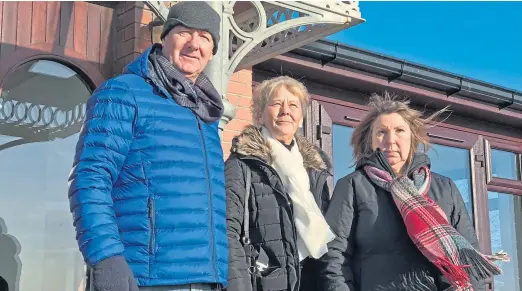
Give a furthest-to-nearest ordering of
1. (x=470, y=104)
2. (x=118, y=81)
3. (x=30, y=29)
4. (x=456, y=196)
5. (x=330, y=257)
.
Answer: (x=470, y=104)
(x=30, y=29)
(x=456, y=196)
(x=330, y=257)
(x=118, y=81)

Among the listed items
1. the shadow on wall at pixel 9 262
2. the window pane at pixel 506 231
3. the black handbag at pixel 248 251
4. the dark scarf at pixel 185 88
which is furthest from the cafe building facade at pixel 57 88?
the window pane at pixel 506 231

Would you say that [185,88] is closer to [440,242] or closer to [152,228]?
[152,228]

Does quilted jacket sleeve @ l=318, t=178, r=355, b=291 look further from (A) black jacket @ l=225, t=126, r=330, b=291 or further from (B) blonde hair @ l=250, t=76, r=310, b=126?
(B) blonde hair @ l=250, t=76, r=310, b=126

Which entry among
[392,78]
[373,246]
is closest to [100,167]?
[373,246]

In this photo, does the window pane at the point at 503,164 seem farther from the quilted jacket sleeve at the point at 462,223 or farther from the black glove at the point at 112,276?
the black glove at the point at 112,276

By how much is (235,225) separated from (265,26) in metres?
2.01

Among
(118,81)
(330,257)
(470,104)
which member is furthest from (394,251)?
(470,104)

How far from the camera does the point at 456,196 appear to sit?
3240mm

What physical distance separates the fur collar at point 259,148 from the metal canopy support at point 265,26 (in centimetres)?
95

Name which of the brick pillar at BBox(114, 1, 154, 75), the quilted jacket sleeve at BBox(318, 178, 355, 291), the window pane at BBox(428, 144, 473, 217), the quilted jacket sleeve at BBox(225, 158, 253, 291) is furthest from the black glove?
the window pane at BBox(428, 144, 473, 217)

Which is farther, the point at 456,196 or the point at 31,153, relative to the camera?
the point at 31,153

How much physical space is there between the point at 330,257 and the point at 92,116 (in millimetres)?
1225

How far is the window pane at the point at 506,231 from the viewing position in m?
7.91

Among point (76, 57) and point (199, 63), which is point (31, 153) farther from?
point (199, 63)
